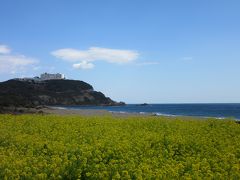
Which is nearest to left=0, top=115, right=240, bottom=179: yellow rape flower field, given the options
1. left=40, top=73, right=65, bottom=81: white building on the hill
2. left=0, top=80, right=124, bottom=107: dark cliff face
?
left=0, top=80, right=124, bottom=107: dark cliff face

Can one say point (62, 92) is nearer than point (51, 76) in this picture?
Yes

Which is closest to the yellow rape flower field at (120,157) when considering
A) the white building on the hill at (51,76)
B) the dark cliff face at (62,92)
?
the dark cliff face at (62,92)

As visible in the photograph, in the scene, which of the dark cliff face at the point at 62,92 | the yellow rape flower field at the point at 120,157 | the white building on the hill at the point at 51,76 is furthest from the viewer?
the white building on the hill at the point at 51,76

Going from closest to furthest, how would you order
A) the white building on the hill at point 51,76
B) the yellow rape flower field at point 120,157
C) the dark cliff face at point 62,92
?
the yellow rape flower field at point 120,157, the dark cliff face at point 62,92, the white building on the hill at point 51,76

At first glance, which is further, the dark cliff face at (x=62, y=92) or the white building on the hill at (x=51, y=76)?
the white building on the hill at (x=51, y=76)

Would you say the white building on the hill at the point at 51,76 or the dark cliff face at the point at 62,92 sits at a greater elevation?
the white building on the hill at the point at 51,76

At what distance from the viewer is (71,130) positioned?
16109 millimetres

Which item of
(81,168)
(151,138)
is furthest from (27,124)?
(81,168)

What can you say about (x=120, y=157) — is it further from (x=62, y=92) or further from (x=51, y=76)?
(x=51, y=76)

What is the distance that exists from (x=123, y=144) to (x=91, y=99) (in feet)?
452

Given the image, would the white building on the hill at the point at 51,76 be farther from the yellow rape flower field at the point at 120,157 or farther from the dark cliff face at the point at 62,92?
the yellow rape flower field at the point at 120,157

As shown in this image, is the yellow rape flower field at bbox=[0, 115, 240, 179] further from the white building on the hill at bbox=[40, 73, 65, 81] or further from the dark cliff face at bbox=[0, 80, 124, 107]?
the white building on the hill at bbox=[40, 73, 65, 81]

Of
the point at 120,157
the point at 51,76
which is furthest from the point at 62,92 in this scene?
the point at 120,157

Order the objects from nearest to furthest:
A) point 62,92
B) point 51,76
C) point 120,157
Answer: point 120,157 < point 62,92 < point 51,76
